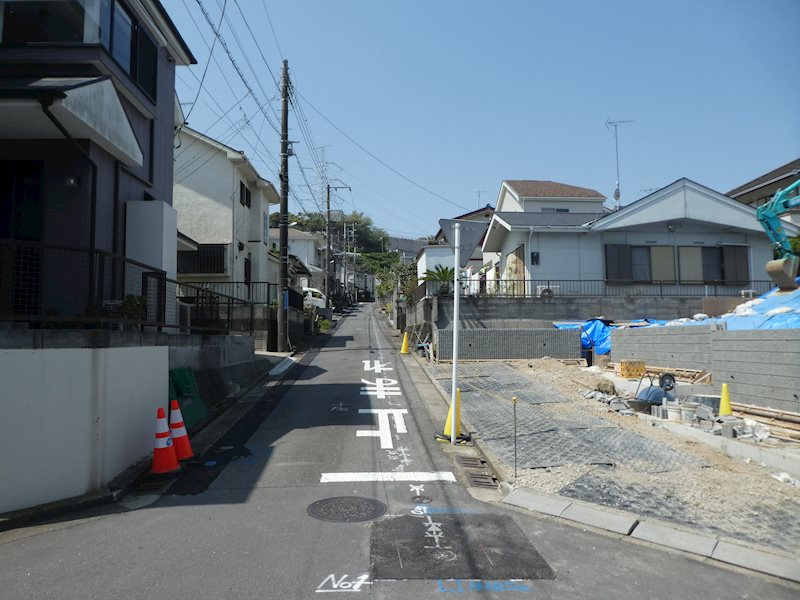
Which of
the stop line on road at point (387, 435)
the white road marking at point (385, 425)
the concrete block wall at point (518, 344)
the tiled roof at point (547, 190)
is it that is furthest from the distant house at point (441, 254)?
the white road marking at point (385, 425)

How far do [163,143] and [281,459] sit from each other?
807 centimetres

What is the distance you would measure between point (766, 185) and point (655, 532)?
37.4 metres

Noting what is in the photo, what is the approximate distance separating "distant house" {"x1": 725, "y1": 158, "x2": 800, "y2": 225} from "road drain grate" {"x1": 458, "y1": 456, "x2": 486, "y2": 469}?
3101cm

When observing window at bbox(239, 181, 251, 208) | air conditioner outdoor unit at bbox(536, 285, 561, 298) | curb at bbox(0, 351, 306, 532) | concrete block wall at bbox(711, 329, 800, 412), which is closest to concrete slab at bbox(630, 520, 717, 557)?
concrete block wall at bbox(711, 329, 800, 412)

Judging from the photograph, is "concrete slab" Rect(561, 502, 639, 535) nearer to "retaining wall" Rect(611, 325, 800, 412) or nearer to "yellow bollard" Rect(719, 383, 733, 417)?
"yellow bollard" Rect(719, 383, 733, 417)

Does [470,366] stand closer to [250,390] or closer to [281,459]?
[250,390]

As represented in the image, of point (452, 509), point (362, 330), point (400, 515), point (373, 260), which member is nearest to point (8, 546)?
point (400, 515)

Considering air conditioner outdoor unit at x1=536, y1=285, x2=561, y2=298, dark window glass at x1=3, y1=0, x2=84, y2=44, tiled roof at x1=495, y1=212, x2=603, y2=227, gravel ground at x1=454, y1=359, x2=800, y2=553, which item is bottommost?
gravel ground at x1=454, y1=359, x2=800, y2=553

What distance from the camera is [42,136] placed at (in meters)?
8.24

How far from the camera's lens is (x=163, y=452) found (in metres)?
6.89

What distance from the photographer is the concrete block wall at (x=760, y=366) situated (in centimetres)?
816

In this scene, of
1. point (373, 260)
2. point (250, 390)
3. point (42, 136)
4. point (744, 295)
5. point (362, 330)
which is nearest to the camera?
point (42, 136)

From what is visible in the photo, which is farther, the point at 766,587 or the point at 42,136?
the point at 42,136

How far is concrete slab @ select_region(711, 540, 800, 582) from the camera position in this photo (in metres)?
4.25
